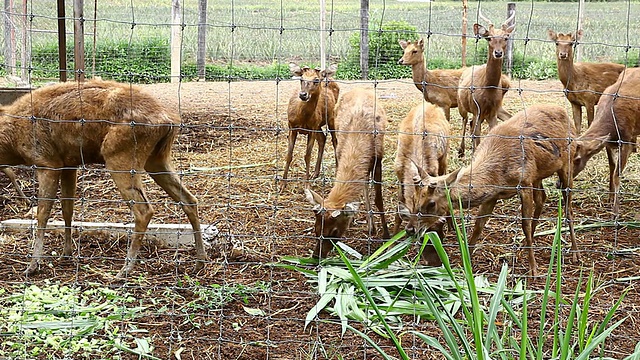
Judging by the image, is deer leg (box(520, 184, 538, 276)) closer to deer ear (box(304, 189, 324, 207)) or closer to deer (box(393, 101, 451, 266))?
deer (box(393, 101, 451, 266))

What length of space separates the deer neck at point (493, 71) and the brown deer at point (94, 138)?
5003 mm

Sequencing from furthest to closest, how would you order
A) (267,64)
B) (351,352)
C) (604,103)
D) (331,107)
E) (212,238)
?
1. (267,64)
2. (331,107)
3. (604,103)
4. (212,238)
5. (351,352)

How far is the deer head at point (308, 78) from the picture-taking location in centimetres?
914

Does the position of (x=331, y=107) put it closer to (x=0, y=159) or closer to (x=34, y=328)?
(x=0, y=159)

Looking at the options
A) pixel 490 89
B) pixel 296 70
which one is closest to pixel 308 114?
pixel 296 70

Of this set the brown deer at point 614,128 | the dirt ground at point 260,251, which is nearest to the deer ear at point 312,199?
the dirt ground at point 260,251

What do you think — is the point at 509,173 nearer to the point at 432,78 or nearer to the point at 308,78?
the point at 308,78

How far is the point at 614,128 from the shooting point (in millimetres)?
8141

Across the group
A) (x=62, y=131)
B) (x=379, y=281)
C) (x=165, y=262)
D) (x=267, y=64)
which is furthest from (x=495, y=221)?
(x=267, y=64)

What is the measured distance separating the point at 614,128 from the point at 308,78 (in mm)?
3498

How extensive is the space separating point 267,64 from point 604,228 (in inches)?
505

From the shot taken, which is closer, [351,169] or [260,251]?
[260,251]

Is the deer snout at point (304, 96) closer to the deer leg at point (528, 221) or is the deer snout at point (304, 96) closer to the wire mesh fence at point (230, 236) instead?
the wire mesh fence at point (230, 236)

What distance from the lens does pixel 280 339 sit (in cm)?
530
